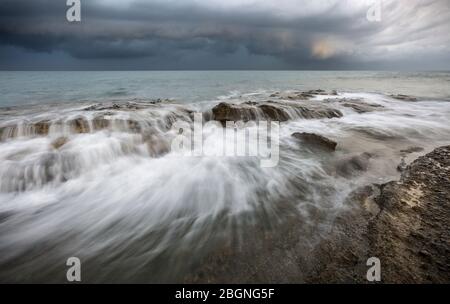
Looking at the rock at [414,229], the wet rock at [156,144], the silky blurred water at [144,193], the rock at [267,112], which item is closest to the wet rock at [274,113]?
the rock at [267,112]

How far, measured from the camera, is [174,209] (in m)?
4.68

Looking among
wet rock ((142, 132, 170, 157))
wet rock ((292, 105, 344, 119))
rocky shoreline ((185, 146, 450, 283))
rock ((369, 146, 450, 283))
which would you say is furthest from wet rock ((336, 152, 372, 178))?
wet rock ((292, 105, 344, 119))

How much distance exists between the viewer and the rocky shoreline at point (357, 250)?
8.96ft

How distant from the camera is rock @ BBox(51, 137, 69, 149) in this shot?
274 inches

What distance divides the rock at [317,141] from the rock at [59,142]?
7.79 m

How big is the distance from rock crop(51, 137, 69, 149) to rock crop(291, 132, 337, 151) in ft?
25.6

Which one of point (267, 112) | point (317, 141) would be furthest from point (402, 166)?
point (267, 112)

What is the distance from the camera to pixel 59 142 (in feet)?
23.6

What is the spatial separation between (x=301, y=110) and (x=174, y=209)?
10285mm

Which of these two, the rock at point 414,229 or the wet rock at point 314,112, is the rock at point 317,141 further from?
the wet rock at point 314,112

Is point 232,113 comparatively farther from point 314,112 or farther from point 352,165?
point 352,165

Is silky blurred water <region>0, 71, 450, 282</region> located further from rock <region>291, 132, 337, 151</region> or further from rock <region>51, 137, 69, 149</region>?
rock <region>291, 132, 337, 151</region>

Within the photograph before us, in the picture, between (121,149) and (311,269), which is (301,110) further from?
(311,269)

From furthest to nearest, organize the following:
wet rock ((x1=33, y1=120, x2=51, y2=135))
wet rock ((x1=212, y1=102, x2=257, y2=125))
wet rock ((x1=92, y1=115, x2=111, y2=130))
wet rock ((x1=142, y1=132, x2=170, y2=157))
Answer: wet rock ((x1=212, y1=102, x2=257, y2=125)) < wet rock ((x1=92, y1=115, x2=111, y2=130)) < wet rock ((x1=33, y1=120, x2=51, y2=135)) < wet rock ((x1=142, y1=132, x2=170, y2=157))
